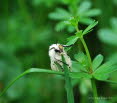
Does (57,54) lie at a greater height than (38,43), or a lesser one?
lesser

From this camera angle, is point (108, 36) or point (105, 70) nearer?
point (105, 70)

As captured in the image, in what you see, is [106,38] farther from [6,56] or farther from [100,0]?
[6,56]

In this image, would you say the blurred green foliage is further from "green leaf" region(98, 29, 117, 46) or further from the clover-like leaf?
the clover-like leaf

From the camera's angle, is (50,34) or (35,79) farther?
(50,34)

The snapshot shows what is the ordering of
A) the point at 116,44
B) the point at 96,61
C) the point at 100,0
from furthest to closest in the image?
the point at 100,0 → the point at 116,44 → the point at 96,61

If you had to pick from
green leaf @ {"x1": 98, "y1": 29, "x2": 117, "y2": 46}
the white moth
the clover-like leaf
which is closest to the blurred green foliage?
green leaf @ {"x1": 98, "y1": 29, "x2": 117, "y2": 46}

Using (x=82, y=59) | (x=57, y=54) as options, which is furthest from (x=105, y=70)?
(x=57, y=54)

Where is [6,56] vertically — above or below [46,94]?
above

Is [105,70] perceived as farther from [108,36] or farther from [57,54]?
[108,36]

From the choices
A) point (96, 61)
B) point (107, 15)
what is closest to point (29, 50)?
point (107, 15)

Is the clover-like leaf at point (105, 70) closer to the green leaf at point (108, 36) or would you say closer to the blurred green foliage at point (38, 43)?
the blurred green foliage at point (38, 43)
